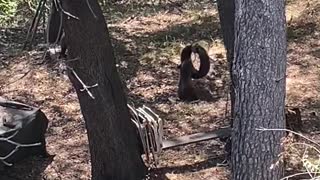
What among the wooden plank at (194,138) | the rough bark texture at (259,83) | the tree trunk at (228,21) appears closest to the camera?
the rough bark texture at (259,83)

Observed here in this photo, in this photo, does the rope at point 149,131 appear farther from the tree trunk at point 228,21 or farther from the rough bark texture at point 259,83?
the rough bark texture at point 259,83

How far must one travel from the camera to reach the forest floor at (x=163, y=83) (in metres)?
6.36

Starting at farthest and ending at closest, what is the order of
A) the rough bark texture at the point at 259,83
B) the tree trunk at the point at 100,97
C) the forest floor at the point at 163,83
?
A: 1. the forest floor at the point at 163,83
2. the tree trunk at the point at 100,97
3. the rough bark texture at the point at 259,83

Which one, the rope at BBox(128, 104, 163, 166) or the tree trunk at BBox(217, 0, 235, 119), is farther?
the rope at BBox(128, 104, 163, 166)

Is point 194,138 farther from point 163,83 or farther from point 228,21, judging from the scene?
point 163,83

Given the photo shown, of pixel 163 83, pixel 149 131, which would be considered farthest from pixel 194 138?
pixel 163 83

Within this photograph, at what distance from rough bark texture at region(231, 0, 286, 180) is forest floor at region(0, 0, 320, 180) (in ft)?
6.05

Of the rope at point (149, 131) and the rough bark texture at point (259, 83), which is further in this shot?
the rope at point (149, 131)

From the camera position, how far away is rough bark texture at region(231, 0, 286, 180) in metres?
3.54

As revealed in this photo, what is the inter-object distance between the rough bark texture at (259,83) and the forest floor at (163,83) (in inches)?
72.6

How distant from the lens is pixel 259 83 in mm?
3570

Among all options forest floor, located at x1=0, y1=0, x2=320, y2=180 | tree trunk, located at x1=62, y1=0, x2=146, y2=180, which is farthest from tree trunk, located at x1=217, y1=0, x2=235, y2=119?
forest floor, located at x1=0, y1=0, x2=320, y2=180

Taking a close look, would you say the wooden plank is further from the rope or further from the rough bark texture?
the rough bark texture

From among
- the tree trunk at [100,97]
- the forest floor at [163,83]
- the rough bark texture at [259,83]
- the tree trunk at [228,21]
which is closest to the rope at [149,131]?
the tree trunk at [100,97]
